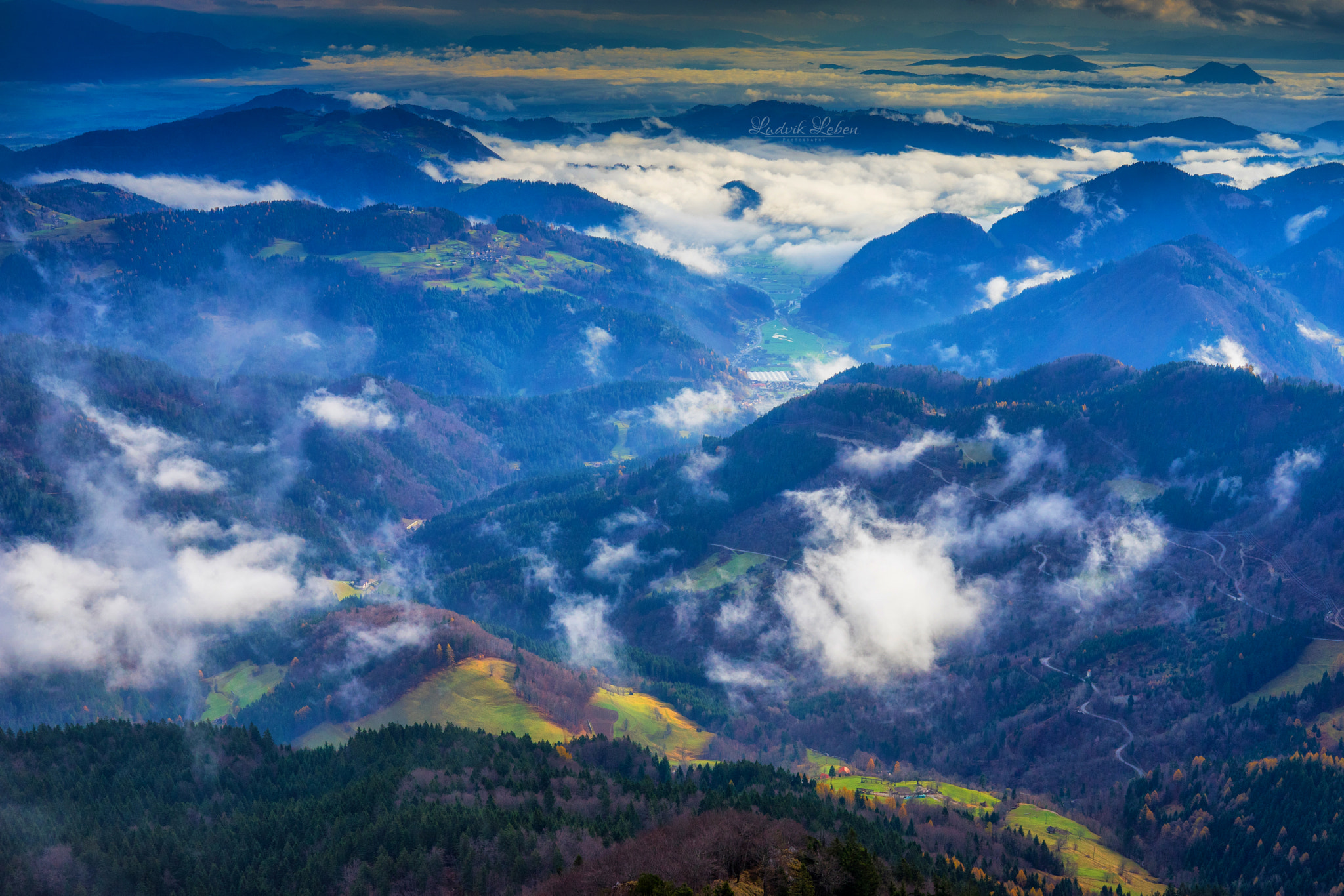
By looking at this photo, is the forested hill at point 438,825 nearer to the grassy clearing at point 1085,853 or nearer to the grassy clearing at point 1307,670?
the grassy clearing at point 1085,853

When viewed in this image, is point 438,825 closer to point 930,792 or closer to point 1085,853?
point 930,792

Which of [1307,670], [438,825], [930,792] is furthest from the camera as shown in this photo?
[930,792]

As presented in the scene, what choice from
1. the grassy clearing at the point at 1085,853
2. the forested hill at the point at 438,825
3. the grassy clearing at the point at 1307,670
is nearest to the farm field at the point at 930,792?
the grassy clearing at the point at 1085,853

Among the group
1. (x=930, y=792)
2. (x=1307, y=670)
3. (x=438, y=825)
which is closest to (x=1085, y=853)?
(x=930, y=792)

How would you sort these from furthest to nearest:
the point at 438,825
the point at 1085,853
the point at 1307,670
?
1. the point at 1307,670
2. the point at 1085,853
3. the point at 438,825

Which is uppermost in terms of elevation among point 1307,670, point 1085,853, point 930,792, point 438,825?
point 438,825

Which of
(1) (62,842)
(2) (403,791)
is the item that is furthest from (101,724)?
(2) (403,791)
